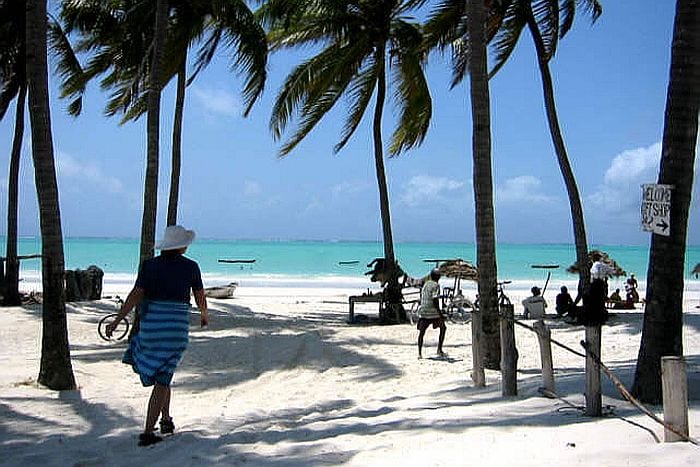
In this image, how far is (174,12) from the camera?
16219 millimetres

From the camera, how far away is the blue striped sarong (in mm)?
5434

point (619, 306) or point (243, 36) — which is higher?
point (243, 36)

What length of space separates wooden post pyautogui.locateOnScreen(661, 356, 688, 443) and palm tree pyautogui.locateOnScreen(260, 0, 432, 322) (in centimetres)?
1261

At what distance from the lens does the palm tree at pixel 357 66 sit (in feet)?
56.7

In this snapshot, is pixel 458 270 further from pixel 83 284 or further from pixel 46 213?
pixel 46 213

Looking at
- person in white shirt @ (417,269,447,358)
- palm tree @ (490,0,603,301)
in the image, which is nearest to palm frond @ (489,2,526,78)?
palm tree @ (490,0,603,301)

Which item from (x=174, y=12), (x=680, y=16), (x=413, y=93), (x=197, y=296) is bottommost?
(x=197, y=296)

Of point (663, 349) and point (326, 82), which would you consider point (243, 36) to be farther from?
point (663, 349)

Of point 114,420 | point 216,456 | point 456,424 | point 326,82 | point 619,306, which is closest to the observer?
point 216,456

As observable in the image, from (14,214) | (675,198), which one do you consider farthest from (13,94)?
(675,198)

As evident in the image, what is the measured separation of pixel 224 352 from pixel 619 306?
1236cm

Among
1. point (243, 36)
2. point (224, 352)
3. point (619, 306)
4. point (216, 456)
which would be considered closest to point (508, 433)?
point (216, 456)

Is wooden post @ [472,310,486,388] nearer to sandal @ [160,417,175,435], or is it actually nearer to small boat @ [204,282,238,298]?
sandal @ [160,417,175,435]

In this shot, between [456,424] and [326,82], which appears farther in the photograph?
[326,82]
